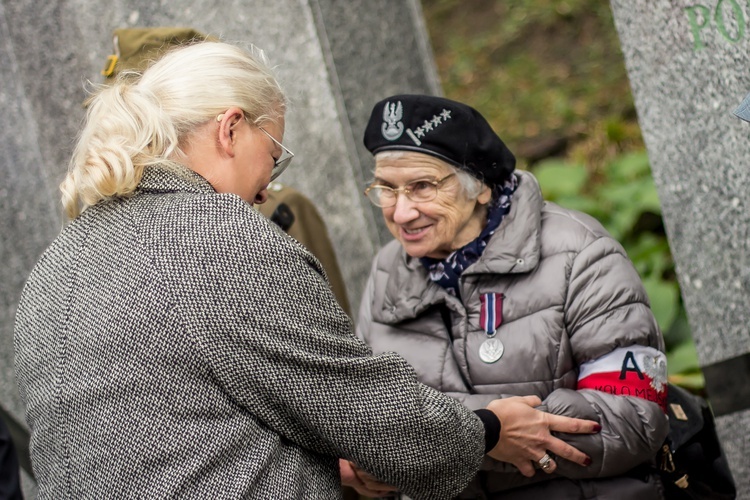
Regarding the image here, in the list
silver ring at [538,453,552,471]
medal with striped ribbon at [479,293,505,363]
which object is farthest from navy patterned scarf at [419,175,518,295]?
silver ring at [538,453,552,471]

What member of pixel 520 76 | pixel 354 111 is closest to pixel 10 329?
pixel 354 111

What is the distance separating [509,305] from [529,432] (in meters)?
0.39

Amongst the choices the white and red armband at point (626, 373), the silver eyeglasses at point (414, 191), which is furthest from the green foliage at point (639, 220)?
the silver eyeglasses at point (414, 191)

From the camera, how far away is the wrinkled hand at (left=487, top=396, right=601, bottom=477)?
2.50 meters

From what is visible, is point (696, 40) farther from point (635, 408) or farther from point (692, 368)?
point (692, 368)

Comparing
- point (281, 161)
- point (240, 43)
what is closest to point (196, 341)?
point (281, 161)

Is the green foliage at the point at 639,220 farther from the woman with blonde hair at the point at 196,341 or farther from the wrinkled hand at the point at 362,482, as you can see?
the woman with blonde hair at the point at 196,341

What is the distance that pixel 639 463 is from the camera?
265 cm

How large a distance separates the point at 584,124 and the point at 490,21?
230 centimetres

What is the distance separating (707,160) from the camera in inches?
123

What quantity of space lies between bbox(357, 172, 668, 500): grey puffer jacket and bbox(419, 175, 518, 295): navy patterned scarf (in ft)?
0.15

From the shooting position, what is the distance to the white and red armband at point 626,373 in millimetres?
2615

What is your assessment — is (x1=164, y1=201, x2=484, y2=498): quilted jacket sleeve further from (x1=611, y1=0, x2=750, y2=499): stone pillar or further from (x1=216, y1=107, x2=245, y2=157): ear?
(x1=611, y1=0, x2=750, y2=499): stone pillar

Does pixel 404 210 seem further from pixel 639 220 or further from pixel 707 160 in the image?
pixel 639 220
